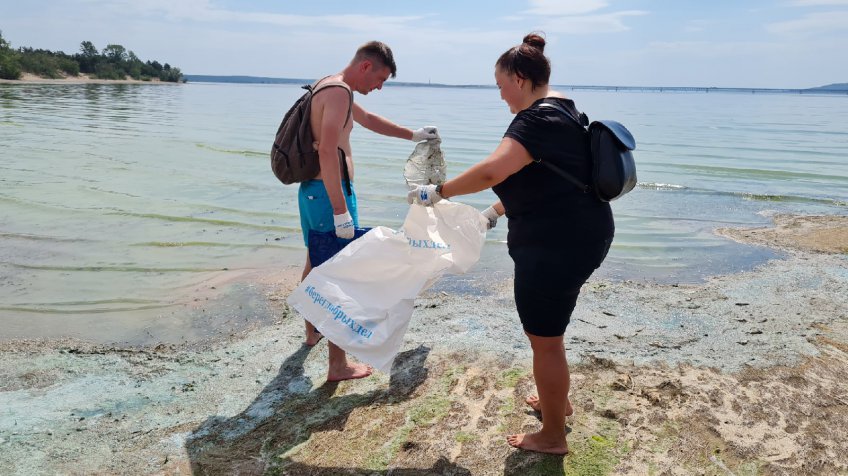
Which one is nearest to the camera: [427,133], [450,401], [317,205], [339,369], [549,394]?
[549,394]

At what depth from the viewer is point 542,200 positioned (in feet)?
8.23

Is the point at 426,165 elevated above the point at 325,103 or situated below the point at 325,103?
below

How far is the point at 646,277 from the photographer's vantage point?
6.43 m

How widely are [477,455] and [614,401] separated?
2.87 ft

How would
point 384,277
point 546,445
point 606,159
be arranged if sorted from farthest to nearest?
point 384,277 < point 546,445 < point 606,159

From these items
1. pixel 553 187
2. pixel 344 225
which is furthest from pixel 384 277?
pixel 553 187

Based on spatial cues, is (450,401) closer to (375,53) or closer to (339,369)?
(339,369)

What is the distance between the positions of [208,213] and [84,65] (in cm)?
8503

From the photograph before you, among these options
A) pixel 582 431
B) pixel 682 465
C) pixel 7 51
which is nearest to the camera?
pixel 682 465

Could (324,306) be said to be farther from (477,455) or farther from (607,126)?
(607,126)

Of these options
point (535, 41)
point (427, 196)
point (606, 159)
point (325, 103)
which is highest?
point (535, 41)

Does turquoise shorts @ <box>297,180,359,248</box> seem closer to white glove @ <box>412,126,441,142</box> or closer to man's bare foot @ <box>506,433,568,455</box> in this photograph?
white glove @ <box>412,126,441,142</box>

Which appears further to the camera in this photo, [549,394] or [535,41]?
[549,394]

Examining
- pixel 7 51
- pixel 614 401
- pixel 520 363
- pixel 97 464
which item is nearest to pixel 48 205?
pixel 97 464
